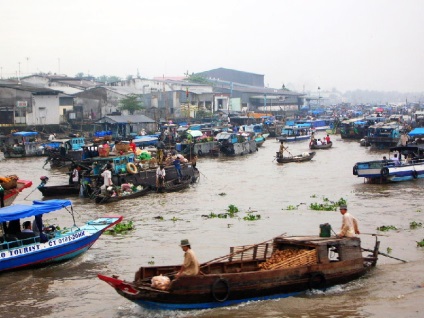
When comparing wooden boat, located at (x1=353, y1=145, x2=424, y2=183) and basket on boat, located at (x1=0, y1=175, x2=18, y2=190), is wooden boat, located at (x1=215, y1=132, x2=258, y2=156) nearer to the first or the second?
wooden boat, located at (x1=353, y1=145, x2=424, y2=183)

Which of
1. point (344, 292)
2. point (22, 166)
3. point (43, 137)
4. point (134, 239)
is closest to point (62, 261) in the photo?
point (134, 239)

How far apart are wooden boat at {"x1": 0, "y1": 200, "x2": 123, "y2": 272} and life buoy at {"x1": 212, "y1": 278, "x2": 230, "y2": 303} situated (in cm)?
434

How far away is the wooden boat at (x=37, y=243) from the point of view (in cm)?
1308

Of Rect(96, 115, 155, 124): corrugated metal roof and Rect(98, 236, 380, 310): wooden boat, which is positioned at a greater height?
Rect(96, 115, 155, 124): corrugated metal roof

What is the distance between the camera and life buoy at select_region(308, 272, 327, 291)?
450 inches

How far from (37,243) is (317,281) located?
5739 millimetres

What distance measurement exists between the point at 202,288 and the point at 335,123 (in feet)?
174

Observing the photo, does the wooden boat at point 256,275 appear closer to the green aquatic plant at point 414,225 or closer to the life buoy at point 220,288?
the life buoy at point 220,288

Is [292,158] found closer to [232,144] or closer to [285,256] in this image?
[232,144]

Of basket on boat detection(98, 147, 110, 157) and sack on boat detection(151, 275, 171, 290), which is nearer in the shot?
sack on boat detection(151, 275, 171, 290)

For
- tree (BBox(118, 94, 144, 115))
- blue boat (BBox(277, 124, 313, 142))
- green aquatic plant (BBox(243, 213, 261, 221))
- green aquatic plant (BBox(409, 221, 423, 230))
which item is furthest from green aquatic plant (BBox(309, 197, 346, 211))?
tree (BBox(118, 94, 144, 115))

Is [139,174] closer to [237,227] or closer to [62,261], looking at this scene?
[237,227]

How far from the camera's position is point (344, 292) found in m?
11.7

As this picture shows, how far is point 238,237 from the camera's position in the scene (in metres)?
16.7
